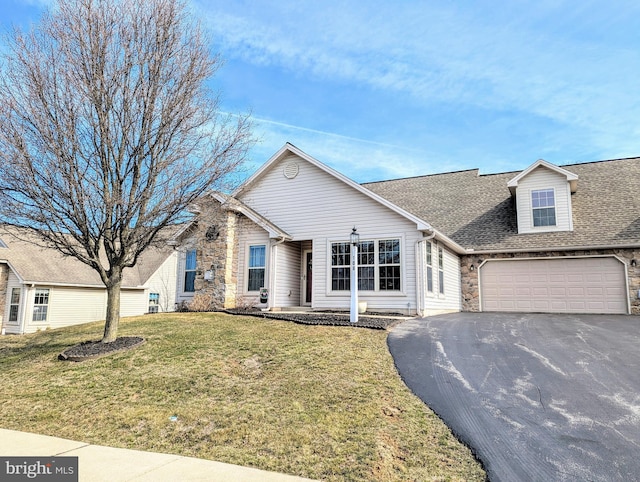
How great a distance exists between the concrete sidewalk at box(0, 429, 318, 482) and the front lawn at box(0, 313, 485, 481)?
19 centimetres

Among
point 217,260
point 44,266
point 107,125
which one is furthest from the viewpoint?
point 44,266

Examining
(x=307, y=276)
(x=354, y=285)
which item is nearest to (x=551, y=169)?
(x=354, y=285)

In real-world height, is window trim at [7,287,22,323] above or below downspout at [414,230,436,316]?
below

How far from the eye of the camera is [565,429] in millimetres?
4617

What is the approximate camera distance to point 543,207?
16.3m

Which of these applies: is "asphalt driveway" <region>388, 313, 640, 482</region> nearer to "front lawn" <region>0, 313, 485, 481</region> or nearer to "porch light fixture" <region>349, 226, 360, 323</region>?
"front lawn" <region>0, 313, 485, 481</region>

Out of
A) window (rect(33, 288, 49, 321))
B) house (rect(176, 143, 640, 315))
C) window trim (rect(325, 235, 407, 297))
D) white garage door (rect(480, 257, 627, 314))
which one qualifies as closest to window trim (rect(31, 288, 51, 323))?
window (rect(33, 288, 49, 321))

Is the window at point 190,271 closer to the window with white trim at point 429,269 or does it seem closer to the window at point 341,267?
the window at point 341,267

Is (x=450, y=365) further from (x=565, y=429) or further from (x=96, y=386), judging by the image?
(x=96, y=386)

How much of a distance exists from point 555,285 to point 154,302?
24.8 m

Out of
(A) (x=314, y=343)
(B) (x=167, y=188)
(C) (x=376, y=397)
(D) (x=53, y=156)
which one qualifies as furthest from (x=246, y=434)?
(D) (x=53, y=156)

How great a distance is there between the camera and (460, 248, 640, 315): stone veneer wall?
14.3 meters

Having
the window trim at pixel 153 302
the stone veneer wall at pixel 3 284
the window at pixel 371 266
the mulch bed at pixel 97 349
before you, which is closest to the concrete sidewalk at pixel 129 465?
the mulch bed at pixel 97 349

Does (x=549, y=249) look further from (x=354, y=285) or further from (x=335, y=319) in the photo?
(x=335, y=319)
